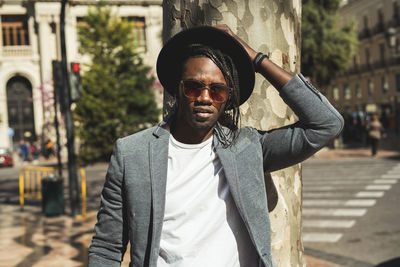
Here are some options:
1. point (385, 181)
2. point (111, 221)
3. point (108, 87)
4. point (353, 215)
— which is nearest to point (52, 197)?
point (353, 215)

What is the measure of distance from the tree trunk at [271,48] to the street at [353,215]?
152 inches

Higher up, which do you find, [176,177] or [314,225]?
[176,177]

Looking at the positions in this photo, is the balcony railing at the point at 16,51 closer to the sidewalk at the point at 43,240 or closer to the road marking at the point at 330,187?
the sidewalk at the point at 43,240

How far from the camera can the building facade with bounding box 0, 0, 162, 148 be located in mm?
35969

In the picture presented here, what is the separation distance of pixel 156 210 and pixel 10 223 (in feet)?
26.5

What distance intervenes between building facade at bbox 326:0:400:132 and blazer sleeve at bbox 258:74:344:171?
4418cm

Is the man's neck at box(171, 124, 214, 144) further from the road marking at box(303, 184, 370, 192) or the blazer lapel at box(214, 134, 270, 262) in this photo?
the road marking at box(303, 184, 370, 192)

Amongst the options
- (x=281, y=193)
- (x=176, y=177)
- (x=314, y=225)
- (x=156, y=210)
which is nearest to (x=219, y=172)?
(x=176, y=177)

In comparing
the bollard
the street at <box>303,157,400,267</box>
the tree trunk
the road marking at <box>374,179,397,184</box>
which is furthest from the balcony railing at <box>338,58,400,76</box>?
the tree trunk

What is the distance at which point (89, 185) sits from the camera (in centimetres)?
1461

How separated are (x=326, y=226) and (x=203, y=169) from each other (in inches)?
253

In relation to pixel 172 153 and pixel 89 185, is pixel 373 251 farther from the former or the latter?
pixel 89 185

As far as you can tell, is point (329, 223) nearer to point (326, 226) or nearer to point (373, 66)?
point (326, 226)

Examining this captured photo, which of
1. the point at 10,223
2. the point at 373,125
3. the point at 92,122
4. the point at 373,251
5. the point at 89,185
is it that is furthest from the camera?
the point at 92,122
